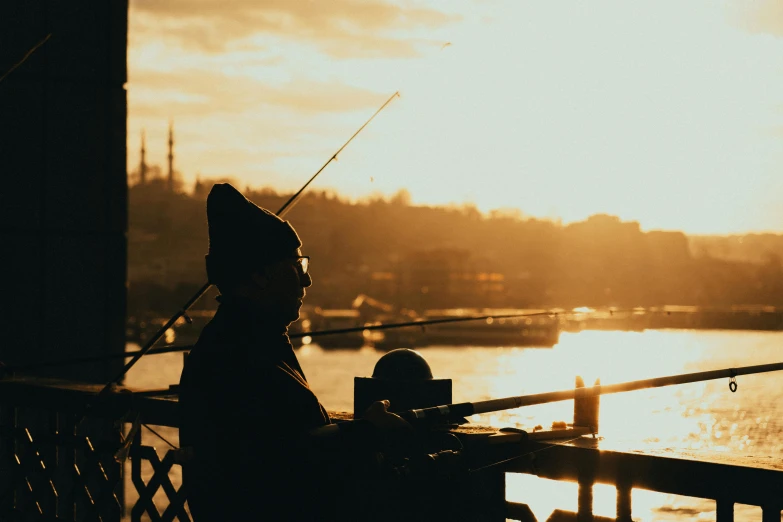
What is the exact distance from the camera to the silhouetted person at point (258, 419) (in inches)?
103

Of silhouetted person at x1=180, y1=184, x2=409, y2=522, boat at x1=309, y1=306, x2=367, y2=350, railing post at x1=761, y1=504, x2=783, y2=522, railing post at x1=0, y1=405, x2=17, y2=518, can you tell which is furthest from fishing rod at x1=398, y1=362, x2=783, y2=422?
boat at x1=309, y1=306, x2=367, y2=350

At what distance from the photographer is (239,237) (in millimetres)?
2859

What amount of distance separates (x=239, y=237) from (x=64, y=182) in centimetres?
675

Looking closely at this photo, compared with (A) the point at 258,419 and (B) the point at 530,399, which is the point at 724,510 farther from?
(A) the point at 258,419

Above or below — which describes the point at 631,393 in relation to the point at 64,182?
below

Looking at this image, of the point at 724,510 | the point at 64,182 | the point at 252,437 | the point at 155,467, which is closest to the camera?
the point at 252,437

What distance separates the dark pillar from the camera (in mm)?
8859

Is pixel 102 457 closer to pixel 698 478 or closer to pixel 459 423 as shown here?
pixel 459 423

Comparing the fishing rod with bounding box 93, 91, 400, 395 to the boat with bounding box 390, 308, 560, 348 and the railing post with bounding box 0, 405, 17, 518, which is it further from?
the boat with bounding box 390, 308, 560, 348

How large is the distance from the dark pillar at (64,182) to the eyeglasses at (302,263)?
6392mm

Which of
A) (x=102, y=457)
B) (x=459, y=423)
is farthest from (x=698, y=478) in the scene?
(x=102, y=457)

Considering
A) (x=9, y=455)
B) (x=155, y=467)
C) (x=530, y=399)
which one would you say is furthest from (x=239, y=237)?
(x=9, y=455)

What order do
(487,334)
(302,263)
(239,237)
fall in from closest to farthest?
(239,237), (302,263), (487,334)

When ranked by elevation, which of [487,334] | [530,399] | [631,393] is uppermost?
[530,399]
